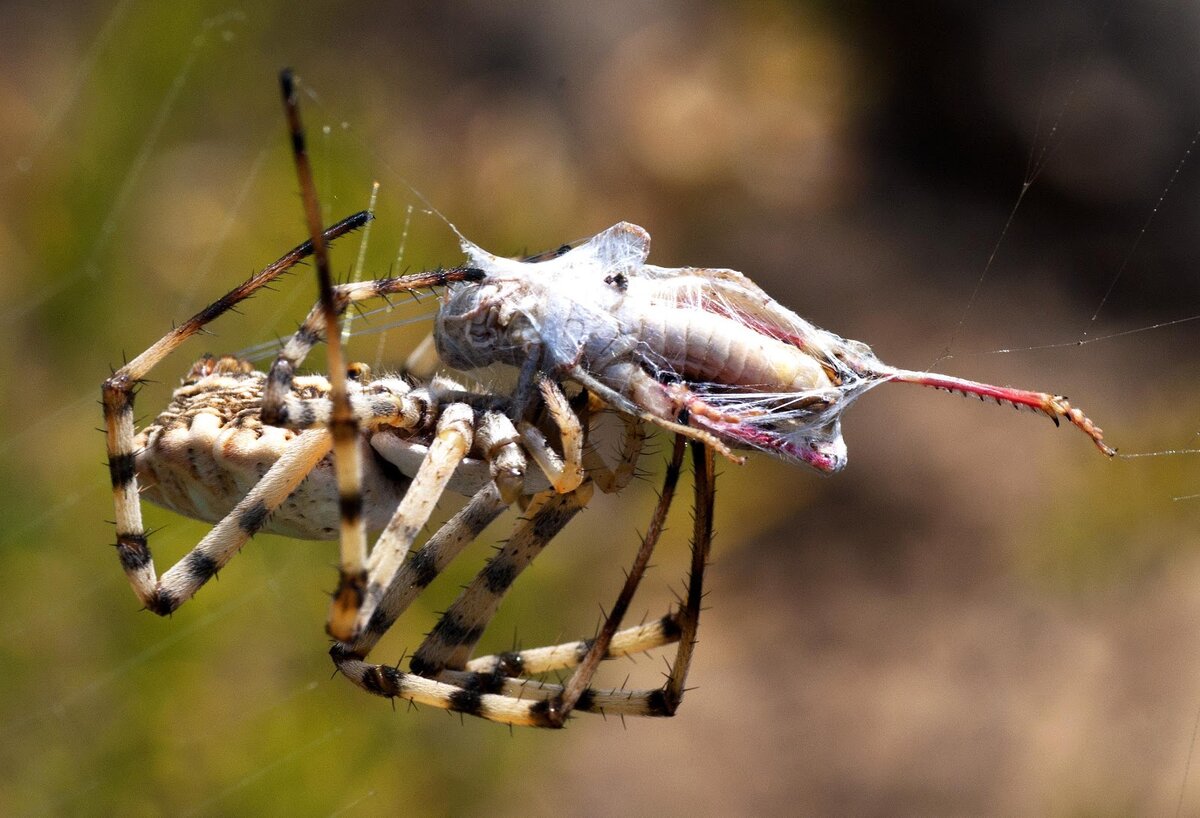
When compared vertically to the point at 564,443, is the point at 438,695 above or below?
below

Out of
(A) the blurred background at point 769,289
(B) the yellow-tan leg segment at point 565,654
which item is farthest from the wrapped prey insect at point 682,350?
(A) the blurred background at point 769,289

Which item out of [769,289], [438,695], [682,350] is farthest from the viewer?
[769,289]

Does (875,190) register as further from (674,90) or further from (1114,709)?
(1114,709)

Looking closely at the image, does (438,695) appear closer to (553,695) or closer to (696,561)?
(553,695)

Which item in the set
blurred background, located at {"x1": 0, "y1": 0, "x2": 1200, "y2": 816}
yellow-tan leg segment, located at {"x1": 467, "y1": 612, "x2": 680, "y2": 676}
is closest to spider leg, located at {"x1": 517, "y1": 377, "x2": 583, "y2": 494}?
yellow-tan leg segment, located at {"x1": 467, "y1": 612, "x2": 680, "y2": 676}

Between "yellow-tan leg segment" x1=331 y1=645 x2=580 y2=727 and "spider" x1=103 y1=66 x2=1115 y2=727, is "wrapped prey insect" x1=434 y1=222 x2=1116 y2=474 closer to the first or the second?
"spider" x1=103 y1=66 x2=1115 y2=727

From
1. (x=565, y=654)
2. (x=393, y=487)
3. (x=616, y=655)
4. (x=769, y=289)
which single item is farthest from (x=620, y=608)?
(x=769, y=289)

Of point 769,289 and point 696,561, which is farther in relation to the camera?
point 769,289
